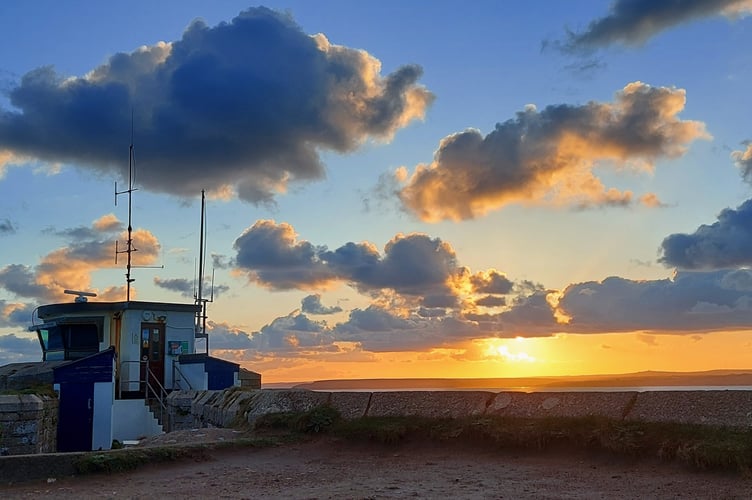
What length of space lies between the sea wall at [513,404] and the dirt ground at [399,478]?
27.9 inches

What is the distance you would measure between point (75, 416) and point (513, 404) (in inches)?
550

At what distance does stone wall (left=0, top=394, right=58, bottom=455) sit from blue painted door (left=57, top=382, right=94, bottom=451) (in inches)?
70.6

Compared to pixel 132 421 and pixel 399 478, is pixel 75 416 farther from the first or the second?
pixel 399 478

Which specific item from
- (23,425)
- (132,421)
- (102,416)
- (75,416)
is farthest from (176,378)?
(23,425)

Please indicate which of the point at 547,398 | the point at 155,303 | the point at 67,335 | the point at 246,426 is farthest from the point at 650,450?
the point at 67,335

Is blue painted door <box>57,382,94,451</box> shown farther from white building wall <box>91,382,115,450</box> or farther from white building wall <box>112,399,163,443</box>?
white building wall <box>112,399,163,443</box>

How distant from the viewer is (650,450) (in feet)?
23.6

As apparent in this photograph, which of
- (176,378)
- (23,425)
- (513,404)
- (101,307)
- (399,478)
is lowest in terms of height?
(23,425)

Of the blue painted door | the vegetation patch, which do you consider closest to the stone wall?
the blue painted door

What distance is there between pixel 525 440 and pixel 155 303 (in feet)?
55.3

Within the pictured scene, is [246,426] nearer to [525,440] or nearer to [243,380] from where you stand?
[525,440]

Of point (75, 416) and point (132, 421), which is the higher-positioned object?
point (75, 416)

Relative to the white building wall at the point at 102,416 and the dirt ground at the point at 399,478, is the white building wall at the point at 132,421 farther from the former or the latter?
the dirt ground at the point at 399,478

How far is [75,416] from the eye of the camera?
1884cm
